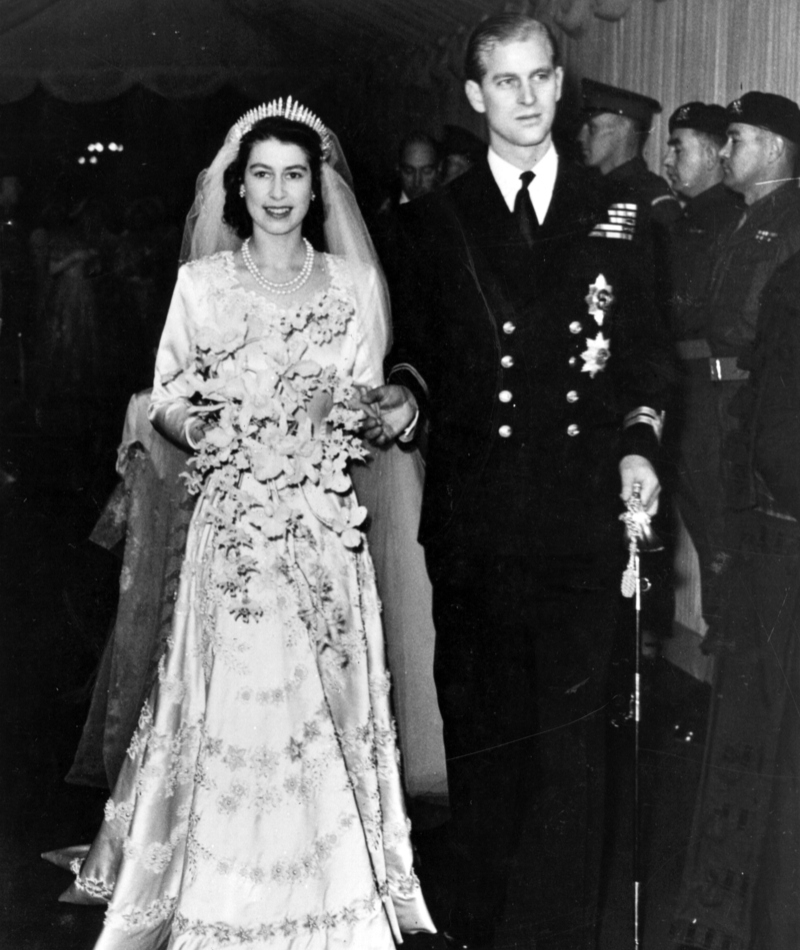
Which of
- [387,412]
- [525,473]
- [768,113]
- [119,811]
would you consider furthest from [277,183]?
[119,811]

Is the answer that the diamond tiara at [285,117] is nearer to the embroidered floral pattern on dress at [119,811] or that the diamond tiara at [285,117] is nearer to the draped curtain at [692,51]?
the draped curtain at [692,51]

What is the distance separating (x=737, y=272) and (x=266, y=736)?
6.83ft

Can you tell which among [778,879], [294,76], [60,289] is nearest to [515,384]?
[294,76]

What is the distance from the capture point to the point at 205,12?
3939 millimetres

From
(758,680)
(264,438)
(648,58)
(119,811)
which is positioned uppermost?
(648,58)

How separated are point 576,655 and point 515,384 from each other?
2.94 ft

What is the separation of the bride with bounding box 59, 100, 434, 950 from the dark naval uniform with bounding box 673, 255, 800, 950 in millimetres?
987

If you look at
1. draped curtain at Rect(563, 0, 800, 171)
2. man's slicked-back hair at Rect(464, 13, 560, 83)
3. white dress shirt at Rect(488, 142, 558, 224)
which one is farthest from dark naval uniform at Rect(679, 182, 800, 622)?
man's slicked-back hair at Rect(464, 13, 560, 83)

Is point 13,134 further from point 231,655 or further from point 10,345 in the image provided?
point 231,655

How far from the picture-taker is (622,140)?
3.87m

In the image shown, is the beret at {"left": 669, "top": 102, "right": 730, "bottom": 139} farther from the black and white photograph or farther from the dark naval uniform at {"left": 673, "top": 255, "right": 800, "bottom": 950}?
the dark naval uniform at {"left": 673, "top": 255, "right": 800, "bottom": 950}

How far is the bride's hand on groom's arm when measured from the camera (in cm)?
386

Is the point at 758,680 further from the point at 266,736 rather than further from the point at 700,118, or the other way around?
the point at 700,118

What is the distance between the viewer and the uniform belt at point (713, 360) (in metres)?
3.91
